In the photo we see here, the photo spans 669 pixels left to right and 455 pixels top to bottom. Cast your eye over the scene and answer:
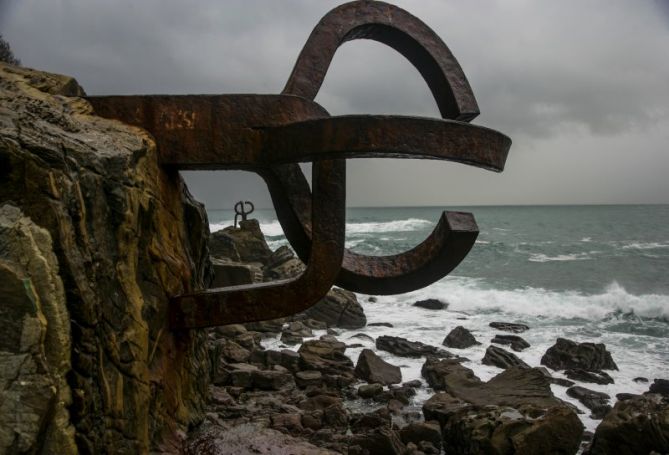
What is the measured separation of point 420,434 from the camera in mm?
3820

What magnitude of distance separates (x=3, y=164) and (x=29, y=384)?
2.07ft

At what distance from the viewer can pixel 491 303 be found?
13680 millimetres

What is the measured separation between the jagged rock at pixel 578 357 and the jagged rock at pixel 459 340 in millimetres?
1092

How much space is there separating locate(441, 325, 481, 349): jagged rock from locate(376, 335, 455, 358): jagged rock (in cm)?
56

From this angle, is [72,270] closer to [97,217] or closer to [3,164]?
[97,217]

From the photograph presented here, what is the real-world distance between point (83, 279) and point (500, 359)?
21.3 feet

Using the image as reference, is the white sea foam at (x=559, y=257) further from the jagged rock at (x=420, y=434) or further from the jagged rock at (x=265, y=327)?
the jagged rock at (x=420, y=434)

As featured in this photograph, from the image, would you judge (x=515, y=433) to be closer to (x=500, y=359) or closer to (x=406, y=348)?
(x=406, y=348)

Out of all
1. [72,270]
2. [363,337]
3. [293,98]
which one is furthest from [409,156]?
[363,337]

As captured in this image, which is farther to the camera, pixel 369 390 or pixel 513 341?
pixel 513 341

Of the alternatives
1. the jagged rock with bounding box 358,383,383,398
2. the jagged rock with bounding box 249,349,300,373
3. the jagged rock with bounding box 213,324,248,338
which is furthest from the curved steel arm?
the jagged rock with bounding box 213,324,248,338

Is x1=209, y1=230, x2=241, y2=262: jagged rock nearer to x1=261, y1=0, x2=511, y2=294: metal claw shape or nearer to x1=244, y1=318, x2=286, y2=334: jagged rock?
x1=244, y1=318, x2=286, y2=334: jagged rock

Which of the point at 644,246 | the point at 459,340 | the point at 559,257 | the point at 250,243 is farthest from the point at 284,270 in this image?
the point at 644,246

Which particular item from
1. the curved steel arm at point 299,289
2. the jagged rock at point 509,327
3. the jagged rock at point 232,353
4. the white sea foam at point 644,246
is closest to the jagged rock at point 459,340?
the jagged rock at point 509,327
